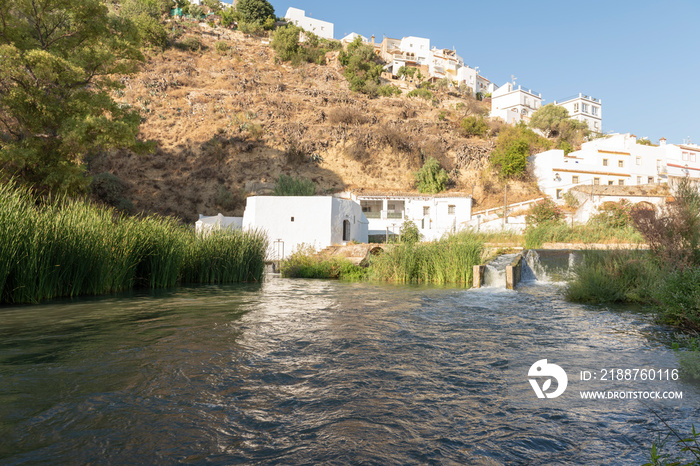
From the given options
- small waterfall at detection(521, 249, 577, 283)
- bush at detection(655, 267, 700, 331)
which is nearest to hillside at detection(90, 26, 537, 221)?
small waterfall at detection(521, 249, 577, 283)

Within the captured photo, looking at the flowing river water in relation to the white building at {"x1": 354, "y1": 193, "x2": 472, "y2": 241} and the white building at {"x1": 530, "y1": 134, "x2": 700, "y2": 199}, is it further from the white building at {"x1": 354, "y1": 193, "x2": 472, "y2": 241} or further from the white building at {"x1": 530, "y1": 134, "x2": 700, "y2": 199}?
the white building at {"x1": 530, "y1": 134, "x2": 700, "y2": 199}

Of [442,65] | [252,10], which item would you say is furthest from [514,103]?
[252,10]

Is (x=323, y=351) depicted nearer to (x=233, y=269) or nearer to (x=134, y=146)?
(x=233, y=269)

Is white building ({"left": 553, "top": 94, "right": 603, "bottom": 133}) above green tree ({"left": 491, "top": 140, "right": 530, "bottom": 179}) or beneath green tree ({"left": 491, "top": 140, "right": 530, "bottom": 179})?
above

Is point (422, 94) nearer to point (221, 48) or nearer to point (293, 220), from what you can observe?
point (221, 48)

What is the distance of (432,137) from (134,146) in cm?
3070

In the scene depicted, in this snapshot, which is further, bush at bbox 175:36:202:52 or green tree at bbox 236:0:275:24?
green tree at bbox 236:0:275:24

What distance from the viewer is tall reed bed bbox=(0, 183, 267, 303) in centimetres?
784

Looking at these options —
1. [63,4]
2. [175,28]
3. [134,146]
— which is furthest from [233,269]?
[175,28]

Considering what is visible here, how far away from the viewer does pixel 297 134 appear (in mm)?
38312

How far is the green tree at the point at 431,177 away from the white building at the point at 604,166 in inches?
391

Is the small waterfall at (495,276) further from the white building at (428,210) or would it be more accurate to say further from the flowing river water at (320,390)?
the white building at (428,210)

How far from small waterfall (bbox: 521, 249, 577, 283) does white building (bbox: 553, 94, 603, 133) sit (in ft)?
186

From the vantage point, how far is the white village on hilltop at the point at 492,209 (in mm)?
21062
